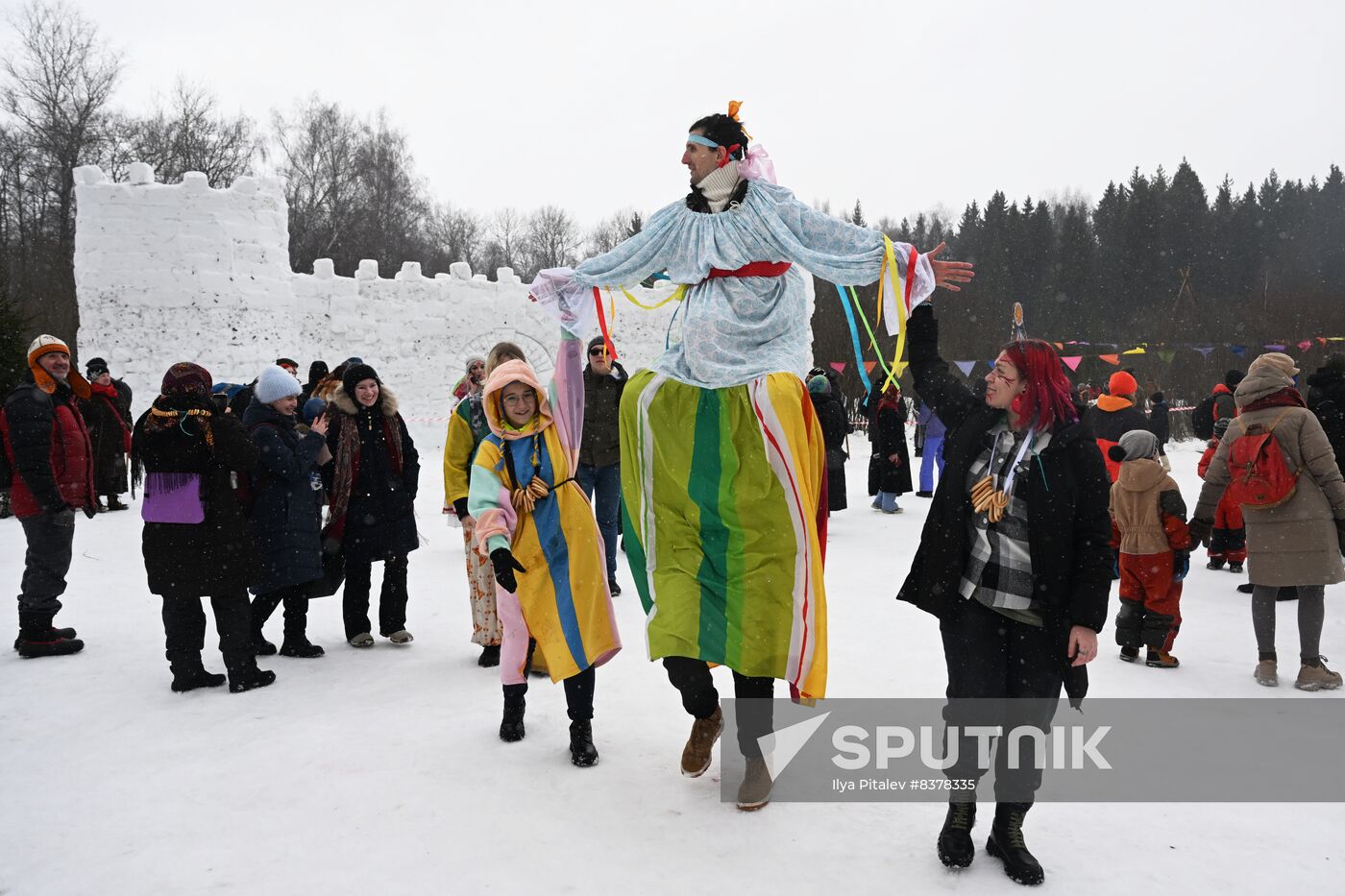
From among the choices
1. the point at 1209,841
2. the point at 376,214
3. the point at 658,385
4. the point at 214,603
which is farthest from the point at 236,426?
the point at 376,214

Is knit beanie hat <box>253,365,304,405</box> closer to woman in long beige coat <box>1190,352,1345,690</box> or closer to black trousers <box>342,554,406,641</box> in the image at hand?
black trousers <box>342,554,406,641</box>

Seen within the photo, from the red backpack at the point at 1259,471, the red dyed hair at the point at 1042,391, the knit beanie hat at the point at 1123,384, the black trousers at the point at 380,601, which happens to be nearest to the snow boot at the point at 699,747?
the red dyed hair at the point at 1042,391

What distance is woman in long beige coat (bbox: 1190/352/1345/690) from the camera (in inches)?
195

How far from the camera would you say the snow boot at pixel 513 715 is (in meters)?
4.08

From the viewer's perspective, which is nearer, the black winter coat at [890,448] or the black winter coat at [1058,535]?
the black winter coat at [1058,535]

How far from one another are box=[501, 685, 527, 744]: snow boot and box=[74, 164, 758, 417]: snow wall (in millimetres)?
12898

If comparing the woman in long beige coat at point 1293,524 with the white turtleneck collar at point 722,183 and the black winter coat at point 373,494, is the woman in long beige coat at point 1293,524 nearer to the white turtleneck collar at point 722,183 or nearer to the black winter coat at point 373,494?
the white turtleneck collar at point 722,183

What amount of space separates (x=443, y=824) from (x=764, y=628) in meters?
1.34

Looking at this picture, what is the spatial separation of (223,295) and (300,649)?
12511mm

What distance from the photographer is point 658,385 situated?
361cm

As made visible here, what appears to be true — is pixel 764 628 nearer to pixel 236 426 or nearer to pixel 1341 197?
pixel 236 426

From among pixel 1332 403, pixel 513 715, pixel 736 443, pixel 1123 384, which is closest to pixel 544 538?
pixel 513 715

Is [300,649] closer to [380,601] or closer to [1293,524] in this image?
[380,601]

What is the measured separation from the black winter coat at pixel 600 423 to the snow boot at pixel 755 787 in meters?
3.83
